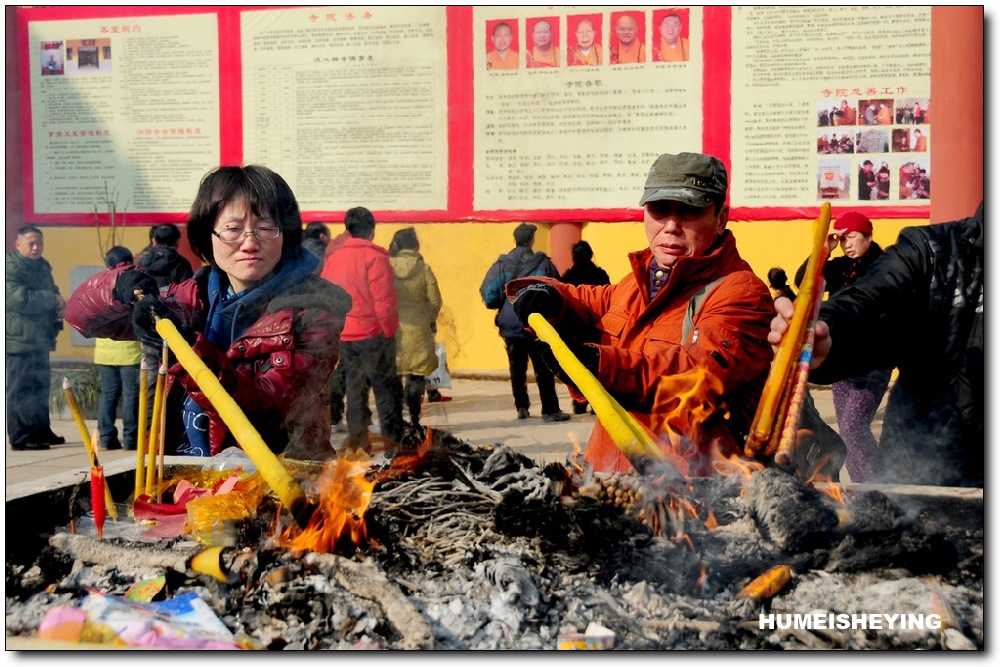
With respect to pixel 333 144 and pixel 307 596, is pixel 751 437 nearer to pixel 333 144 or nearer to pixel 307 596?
pixel 307 596

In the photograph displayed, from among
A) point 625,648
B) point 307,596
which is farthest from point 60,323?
point 625,648

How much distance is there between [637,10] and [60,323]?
8.44 feet

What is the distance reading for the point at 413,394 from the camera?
4.10 metres

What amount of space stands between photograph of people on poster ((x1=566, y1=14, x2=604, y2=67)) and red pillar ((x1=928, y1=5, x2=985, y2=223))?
1.17 m

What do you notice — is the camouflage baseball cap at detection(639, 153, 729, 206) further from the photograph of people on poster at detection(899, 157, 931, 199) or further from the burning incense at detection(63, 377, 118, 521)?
the burning incense at detection(63, 377, 118, 521)

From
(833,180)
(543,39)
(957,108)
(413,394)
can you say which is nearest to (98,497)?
(413,394)

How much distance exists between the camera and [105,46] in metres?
4.21

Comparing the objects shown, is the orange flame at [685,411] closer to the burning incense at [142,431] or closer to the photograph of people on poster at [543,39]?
the photograph of people on poster at [543,39]

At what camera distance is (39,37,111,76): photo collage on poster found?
166 inches

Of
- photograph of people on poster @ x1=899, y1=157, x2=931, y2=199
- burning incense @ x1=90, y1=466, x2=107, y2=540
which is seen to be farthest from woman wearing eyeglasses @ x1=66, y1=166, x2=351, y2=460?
photograph of people on poster @ x1=899, y1=157, x2=931, y2=199

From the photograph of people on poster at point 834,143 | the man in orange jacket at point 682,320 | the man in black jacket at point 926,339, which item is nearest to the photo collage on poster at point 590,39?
the man in orange jacket at point 682,320

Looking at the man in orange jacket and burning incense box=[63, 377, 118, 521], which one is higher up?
the man in orange jacket

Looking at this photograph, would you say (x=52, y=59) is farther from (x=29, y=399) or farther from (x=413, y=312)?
(x=413, y=312)

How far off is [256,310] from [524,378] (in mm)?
1040
